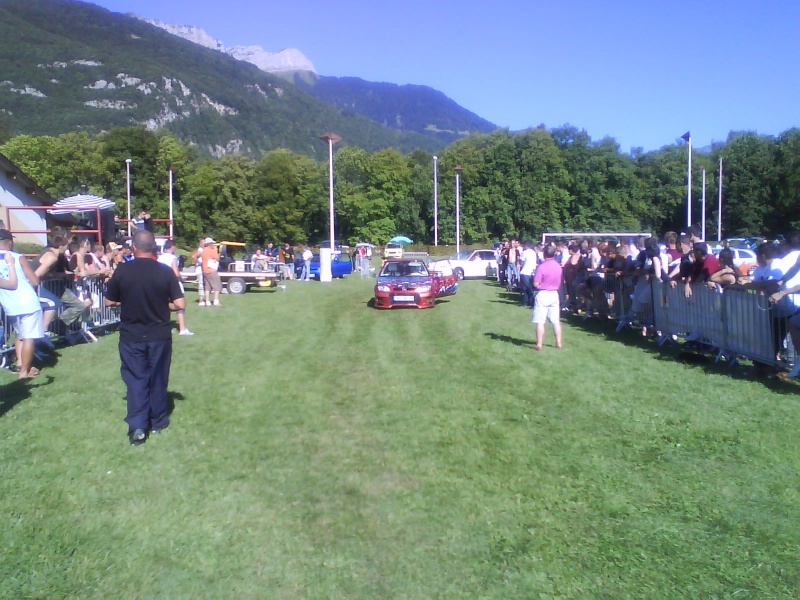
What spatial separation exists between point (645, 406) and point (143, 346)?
572 centimetres

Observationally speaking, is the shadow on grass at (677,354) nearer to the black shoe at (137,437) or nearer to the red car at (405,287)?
the red car at (405,287)

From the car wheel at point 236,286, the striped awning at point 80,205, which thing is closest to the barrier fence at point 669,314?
the striped awning at point 80,205

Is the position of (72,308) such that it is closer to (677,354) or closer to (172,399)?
(172,399)

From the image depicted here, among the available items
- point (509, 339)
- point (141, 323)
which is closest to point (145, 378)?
point (141, 323)

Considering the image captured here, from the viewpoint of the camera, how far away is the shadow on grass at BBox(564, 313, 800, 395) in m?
9.81

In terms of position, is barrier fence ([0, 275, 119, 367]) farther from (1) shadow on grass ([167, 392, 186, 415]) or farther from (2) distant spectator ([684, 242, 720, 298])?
(2) distant spectator ([684, 242, 720, 298])

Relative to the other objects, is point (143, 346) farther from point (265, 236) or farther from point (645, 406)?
point (265, 236)

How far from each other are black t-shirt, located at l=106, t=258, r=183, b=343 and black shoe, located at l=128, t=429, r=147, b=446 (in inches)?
35.4

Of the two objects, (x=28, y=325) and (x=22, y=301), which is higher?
(x=22, y=301)

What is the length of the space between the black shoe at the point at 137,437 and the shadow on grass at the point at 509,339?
8.04 m

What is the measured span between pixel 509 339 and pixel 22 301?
871 centimetres

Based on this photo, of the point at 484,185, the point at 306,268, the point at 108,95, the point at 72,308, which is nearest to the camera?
the point at 72,308

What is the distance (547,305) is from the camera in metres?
12.9

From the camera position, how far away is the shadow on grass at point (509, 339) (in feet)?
45.8
